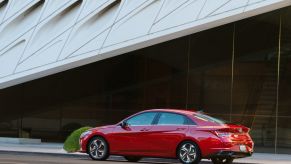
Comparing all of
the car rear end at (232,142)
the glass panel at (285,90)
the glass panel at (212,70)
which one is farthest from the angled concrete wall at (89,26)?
the car rear end at (232,142)

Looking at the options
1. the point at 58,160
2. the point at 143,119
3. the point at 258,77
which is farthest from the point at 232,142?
the point at 258,77

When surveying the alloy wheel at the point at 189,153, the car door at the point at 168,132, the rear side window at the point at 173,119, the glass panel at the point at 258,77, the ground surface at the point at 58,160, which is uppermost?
the glass panel at the point at 258,77

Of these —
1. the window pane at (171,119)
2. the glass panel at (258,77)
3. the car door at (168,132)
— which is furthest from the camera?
the glass panel at (258,77)

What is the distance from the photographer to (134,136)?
18.9m

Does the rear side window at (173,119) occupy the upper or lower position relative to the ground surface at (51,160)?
upper

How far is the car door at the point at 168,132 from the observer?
59.5 ft

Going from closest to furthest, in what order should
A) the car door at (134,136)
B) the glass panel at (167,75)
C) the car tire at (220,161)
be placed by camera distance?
the car door at (134,136)
the car tire at (220,161)
the glass panel at (167,75)

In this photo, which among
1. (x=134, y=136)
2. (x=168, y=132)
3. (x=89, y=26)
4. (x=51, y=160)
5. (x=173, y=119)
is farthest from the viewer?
(x=89, y=26)

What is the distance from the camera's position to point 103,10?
26.3 metres

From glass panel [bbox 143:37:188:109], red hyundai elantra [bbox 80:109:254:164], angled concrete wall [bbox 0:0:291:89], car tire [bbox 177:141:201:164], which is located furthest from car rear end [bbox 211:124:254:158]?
glass panel [bbox 143:37:188:109]

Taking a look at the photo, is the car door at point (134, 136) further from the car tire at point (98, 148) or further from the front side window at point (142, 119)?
the car tire at point (98, 148)

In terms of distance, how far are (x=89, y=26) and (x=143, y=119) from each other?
26.5 ft

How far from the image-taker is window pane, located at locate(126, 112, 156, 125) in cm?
1898

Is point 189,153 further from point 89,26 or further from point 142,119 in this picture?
point 89,26
